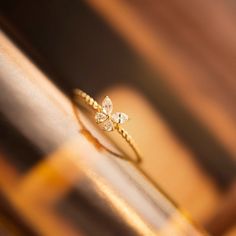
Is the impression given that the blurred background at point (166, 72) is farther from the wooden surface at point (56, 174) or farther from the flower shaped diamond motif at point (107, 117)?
the wooden surface at point (56, 174)

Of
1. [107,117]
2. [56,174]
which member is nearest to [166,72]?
[107,117]

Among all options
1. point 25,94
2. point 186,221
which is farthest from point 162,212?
point 25,94

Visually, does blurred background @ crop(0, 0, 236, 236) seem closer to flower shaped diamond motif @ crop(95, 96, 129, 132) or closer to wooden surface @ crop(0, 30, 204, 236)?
flower shaped diamond motif @ crop(95, 96, 129, 132)

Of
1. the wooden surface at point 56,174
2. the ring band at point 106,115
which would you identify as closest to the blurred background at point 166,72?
the ring band at point 106,115

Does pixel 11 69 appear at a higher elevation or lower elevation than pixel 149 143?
higher

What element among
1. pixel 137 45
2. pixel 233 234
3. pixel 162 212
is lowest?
pixel 233 234

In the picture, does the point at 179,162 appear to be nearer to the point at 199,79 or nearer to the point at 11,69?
the point at 199,79

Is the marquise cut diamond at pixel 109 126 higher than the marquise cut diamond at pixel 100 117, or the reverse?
the marquise cut diamond at pixel 100 117

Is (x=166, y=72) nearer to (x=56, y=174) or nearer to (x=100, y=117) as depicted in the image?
(x=100, y=117)
